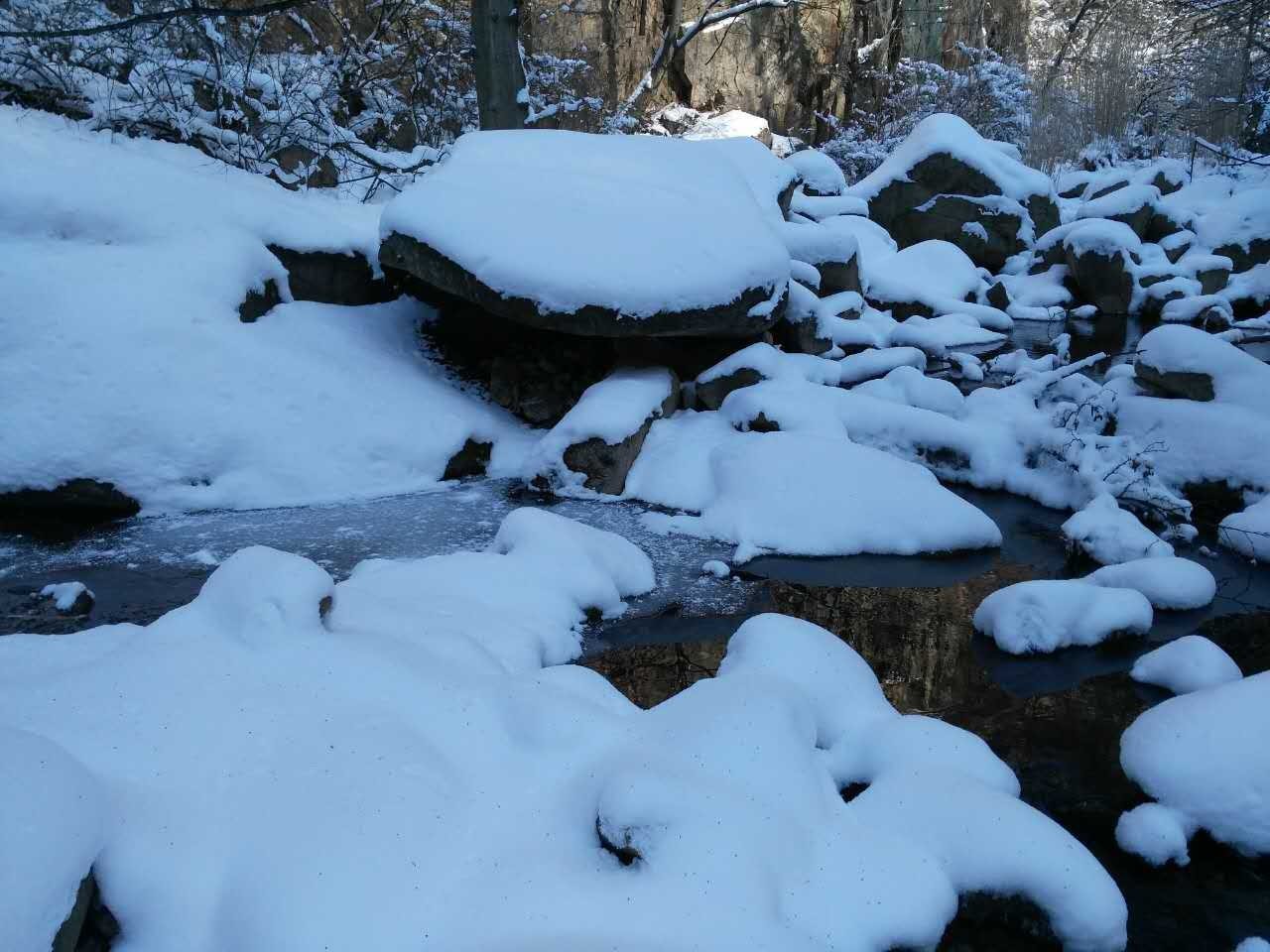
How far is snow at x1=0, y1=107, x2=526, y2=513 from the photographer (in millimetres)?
4527

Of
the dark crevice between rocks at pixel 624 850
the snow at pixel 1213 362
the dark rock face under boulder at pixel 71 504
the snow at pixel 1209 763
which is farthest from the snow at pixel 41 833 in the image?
the snow at pixel 1213 362

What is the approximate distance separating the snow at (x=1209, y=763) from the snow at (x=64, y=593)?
3527 millimetres

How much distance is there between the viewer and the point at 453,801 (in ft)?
6.63

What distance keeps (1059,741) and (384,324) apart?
15.2ft

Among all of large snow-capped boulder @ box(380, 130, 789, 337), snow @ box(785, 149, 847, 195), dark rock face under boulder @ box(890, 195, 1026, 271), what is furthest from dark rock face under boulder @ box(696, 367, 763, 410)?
snow @ box(785, 149, 847, 195)

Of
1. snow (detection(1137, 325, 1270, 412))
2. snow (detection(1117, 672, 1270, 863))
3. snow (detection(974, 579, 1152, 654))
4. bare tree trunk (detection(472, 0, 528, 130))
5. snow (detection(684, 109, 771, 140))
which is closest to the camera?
snow (detection(1117, 672, 1270, 863))

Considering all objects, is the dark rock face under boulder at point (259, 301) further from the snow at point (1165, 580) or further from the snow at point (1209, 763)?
the snow at point (1209, 763)

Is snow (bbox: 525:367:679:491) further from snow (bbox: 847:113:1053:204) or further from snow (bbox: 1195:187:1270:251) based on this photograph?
snow (bbox: 1195:187:1270:251)

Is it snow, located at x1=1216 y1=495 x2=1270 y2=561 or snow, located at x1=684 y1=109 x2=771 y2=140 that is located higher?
snow, located at x1=684 y1=109 x2=771 y2=140

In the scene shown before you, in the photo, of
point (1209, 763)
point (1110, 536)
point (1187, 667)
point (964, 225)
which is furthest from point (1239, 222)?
point (1209, 763)

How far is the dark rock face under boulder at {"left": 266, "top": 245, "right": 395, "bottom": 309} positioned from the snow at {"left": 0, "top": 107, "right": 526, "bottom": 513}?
0.07 m

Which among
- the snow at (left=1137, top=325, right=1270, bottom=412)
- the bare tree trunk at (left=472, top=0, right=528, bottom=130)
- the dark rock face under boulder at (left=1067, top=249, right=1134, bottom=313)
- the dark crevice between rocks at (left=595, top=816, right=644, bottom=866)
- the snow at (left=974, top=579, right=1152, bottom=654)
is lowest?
the dark rock face under boulder at (left=1067, top=249, right=1134, bottom=313)

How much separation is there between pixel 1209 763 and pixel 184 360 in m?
4.77

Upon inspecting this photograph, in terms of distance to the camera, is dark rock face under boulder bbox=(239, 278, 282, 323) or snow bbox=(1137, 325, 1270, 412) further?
dark rock face under boulder bbox=(239, 278, 282, 323)
